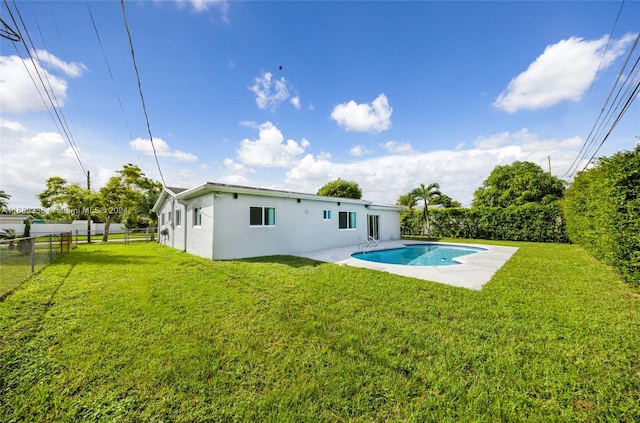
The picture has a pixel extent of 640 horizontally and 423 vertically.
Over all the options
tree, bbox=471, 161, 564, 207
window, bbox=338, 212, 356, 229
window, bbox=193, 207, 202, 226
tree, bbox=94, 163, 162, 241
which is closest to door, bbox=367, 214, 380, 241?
window, bbox=338, 212, 356, 229

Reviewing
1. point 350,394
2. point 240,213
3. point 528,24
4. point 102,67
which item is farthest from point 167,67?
point 528,24

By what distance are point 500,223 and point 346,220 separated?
1203 cm

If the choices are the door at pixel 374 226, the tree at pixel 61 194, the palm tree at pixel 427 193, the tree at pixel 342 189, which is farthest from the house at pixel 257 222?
the tree at pixel 342 189

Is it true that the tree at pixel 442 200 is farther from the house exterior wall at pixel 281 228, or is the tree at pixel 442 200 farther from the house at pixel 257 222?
the house exterior wall at pixel 281 228

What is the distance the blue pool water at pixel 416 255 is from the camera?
11.0 metres

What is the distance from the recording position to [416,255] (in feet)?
42.5

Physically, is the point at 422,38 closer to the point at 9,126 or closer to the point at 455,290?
the point at 455,290

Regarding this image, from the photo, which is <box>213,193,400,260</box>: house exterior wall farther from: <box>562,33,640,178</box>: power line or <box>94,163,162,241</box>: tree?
<box>94,163,162,241</box>: tree

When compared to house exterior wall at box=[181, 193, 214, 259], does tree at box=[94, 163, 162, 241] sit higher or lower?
higher

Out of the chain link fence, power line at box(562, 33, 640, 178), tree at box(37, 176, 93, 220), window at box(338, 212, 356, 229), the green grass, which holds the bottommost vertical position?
the green grass

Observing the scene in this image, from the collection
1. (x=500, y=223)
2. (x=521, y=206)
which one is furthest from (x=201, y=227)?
(x=521, y=206)

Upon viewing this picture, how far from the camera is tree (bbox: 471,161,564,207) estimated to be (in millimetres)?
24734

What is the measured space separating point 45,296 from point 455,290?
9.01 m

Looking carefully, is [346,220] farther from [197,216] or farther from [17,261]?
[17,261]
